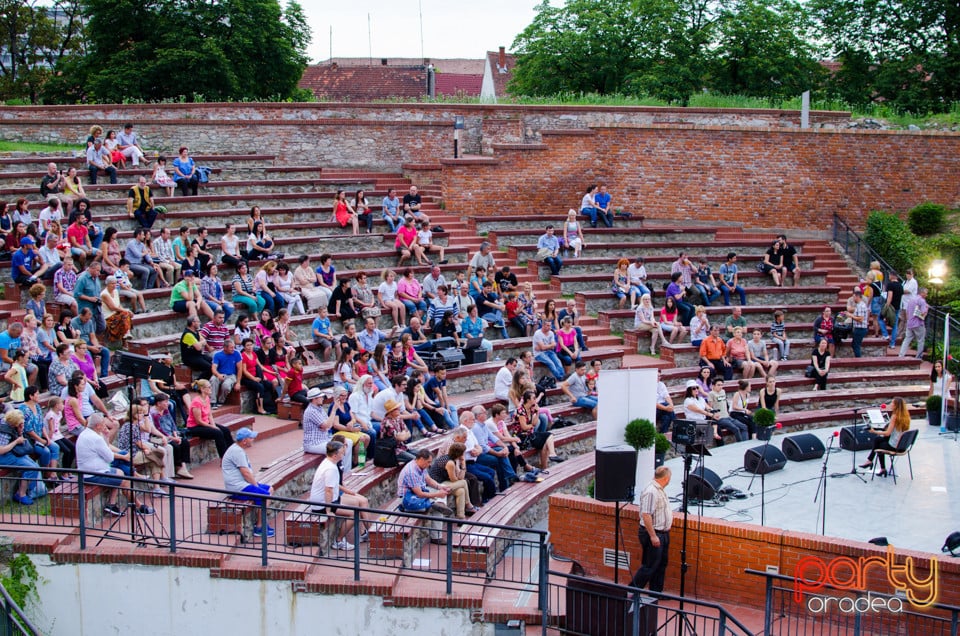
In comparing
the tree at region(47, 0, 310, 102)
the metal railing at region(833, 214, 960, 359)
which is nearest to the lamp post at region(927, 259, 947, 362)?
the metal railing at region(833, 214, 960, 359)

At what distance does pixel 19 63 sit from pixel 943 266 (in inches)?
1407

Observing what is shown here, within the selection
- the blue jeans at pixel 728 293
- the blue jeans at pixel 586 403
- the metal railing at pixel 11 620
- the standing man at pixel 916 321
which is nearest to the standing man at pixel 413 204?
the blue jeans at pixel 728 293

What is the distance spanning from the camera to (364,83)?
49.9m

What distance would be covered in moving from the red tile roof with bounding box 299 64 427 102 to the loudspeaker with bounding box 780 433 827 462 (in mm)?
34754

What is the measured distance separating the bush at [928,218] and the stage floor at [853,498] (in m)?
9.89

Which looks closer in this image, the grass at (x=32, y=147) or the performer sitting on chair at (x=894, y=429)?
the performer sitting on chair at (x=894, y=429)

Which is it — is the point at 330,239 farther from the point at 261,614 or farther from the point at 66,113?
the point at 261,614

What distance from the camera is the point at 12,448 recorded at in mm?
12031

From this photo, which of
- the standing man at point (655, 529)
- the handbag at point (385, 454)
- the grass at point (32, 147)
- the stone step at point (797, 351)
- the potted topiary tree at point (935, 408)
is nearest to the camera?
→ the standing man at point (655, 529)

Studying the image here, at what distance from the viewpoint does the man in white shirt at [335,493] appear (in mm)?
12203

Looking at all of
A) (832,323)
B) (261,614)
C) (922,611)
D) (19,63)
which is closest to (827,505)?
(922,611)

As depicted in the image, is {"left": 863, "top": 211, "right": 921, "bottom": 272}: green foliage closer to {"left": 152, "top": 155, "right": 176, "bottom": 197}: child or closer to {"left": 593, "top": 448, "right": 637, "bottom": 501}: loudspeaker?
{"left": 593, "top": 448, "right": 637, "bottom": 501}: loudspeaker

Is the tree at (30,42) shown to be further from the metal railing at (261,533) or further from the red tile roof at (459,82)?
the metal railing at (261,533)

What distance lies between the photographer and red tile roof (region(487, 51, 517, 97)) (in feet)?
164
